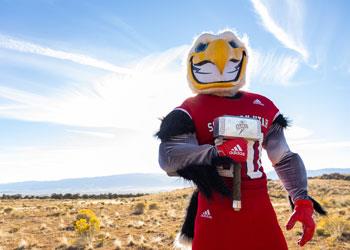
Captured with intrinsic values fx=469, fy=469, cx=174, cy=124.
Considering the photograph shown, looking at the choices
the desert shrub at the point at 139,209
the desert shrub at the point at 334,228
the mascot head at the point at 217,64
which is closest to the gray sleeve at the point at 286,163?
the mascot head at the point at 217,64

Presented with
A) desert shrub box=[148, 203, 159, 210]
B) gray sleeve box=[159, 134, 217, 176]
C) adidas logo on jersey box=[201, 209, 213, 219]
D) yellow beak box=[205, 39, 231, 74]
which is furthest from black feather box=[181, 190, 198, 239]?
desert shrub box=[148, 203, 159, 210]

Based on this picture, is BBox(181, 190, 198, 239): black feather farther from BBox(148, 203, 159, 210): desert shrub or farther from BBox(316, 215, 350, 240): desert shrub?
BBox(148, 203, 159, 210): desert shrub

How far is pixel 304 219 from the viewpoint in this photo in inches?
136

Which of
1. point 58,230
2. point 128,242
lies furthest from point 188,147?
point 58,230

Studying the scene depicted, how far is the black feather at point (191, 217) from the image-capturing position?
361 centimetres

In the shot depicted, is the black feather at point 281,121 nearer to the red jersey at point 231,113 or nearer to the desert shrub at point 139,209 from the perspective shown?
the red jersey at point 231,113

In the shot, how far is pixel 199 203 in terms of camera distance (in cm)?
338

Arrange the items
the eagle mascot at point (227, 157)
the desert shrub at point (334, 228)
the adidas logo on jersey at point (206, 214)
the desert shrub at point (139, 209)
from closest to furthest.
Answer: the eagle mascot at point (227, 157) < the adidas logo on jersey at point (206, 214) < the desert shrub at point (334, 228) < the desert shrub at point (139, 209)

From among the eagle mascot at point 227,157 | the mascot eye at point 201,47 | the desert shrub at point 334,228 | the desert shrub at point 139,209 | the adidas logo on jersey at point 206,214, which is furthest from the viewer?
the desert shrub at point 139,209

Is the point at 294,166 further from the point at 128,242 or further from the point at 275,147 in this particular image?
the point at 128,242

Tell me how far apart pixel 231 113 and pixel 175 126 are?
0.43 m

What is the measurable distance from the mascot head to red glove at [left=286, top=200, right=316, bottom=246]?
1.00 m

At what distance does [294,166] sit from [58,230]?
1487 centimetres

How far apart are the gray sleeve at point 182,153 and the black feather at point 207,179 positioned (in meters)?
0.04
